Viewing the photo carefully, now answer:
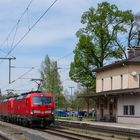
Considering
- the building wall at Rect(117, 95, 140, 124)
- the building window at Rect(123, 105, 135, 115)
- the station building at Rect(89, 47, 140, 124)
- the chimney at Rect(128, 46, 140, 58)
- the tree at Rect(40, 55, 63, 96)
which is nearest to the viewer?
the building wall at Rect(117, 95, 140, 124)

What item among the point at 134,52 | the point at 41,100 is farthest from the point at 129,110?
the point at 41,100

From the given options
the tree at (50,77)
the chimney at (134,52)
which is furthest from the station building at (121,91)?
the tree at (50,77)

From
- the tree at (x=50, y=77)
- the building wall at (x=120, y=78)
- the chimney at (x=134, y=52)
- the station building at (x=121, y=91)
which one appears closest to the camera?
the station building at (x=121, y=91)

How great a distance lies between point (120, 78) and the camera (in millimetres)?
52969

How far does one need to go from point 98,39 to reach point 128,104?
17.7 m

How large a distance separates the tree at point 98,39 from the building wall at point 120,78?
7.04 m

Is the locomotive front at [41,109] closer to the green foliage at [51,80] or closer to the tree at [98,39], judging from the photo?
the tree at [98,39]

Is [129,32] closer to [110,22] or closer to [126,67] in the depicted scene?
[110,22]

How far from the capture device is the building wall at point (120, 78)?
51.2 meters

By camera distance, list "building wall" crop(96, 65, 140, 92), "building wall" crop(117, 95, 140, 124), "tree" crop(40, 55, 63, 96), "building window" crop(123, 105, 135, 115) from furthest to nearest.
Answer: "tree" crop(40, 55, 63, 96), "building wall" crop(96, 65, 140, 92), "building window" crop(123, 105, 135, 115), "building wall" crop(117, 95, 140, 124)

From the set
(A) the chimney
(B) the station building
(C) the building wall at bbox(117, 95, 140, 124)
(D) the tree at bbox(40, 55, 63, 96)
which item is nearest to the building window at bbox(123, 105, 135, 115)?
(B) the station building

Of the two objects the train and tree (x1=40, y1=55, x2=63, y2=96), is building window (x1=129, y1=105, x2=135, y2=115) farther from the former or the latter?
tree (x1=40, y1=55, x2=63, y2=96)

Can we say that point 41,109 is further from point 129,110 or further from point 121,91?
point 129,110

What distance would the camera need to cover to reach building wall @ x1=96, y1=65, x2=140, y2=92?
51156 millimetres
